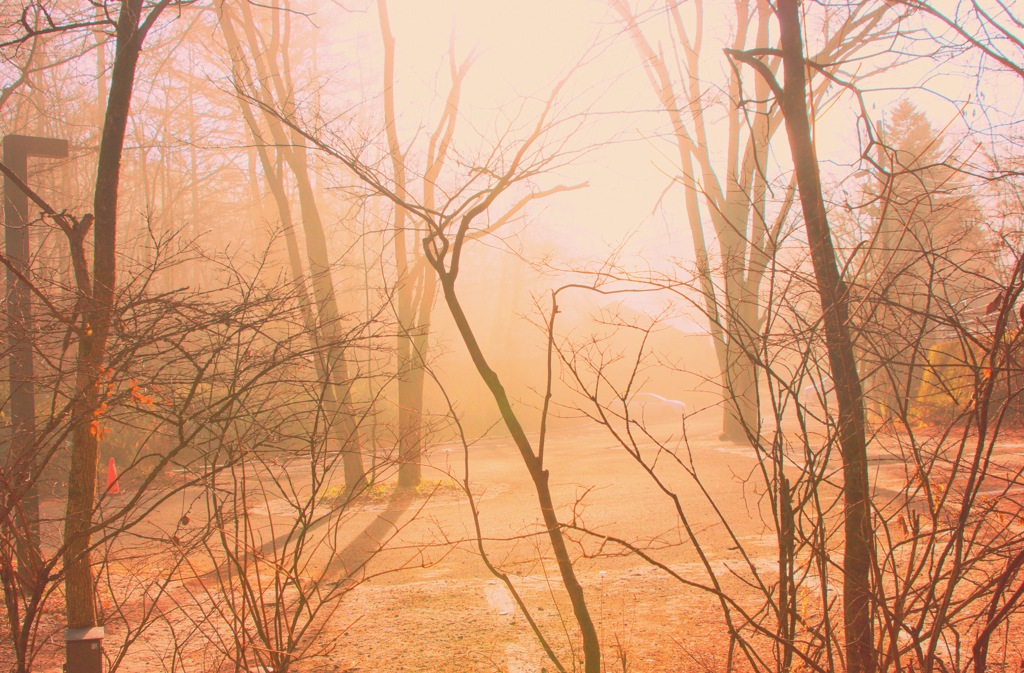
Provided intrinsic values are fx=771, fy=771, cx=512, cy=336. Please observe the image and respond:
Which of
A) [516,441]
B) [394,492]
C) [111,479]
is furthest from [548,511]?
[394,492]

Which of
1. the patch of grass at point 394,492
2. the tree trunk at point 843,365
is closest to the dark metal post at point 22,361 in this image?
the tree trunk at point 843,365

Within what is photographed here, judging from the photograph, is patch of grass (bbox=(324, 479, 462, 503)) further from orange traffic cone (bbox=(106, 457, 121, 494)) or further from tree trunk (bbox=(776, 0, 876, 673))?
tree trunk (bbox=(776, 0, 876, 673))

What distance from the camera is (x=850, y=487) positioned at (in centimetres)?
282

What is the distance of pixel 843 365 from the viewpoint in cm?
289

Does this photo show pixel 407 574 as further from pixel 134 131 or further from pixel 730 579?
pixel 134 131

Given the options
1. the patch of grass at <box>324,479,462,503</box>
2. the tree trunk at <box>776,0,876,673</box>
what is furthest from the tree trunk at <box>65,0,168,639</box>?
the patch of grass at <box>324,479,462,503</box>

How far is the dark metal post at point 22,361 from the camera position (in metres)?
3.44

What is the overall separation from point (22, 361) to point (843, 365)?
4.21 metres

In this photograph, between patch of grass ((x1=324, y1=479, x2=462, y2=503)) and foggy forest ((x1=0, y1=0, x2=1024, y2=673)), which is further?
patch of grass ((x1=324, y1=479, x2=462, y2=503))

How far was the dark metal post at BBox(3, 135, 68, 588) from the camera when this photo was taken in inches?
136

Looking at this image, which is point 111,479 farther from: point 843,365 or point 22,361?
point 843,365

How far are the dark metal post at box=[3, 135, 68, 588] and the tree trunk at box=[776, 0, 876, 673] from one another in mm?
3242

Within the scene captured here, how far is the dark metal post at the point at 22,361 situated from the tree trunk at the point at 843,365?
324cm

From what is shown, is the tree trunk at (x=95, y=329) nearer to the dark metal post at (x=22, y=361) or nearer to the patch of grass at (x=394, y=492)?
the dark metal post at (x=22, y=361)
